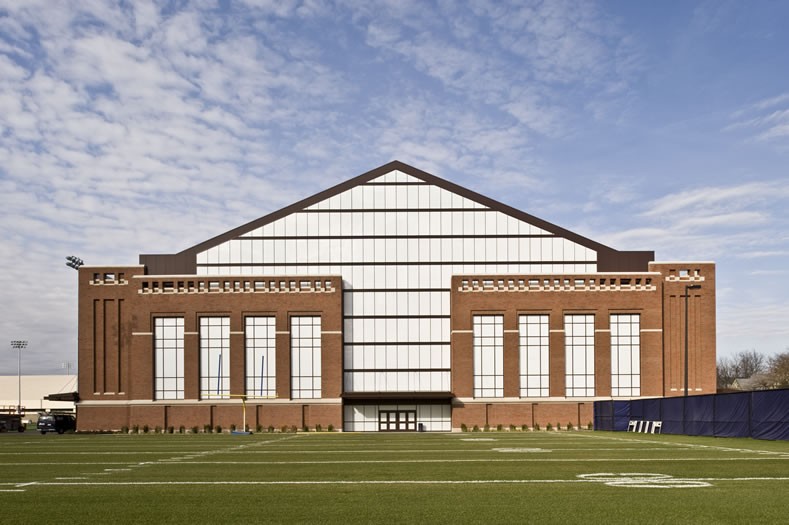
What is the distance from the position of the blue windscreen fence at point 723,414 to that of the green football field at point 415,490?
9.07 m

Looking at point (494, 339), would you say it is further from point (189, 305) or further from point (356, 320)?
point (189, 305)

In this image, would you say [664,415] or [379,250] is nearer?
[664,415]

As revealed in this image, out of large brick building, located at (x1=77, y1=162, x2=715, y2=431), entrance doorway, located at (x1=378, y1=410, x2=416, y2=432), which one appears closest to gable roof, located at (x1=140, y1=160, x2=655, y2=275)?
large brick building, located at (x1=77, y1=162, x2=715, y2=431)

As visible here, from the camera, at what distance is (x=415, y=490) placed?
1548cm

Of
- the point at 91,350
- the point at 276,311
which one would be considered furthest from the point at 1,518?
the point at 91,350

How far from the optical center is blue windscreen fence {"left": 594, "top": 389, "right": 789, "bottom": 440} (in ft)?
109

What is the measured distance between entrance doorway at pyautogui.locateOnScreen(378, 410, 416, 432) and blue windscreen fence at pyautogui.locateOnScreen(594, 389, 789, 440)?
69.4ft

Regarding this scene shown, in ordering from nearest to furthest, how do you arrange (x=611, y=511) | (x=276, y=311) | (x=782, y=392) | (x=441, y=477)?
(x=611, y=511), (x=441, y=477), (x=782, y=392), (x=276, y=311)

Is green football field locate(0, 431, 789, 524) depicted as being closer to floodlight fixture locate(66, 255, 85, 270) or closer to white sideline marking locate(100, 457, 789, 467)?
white sideline marking locate(100, 457, 789, 467)

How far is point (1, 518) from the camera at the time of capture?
40.8 ft

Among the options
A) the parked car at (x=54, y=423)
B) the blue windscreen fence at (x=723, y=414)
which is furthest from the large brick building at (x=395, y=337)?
the blue windscreen fence at (x=723, y=414)

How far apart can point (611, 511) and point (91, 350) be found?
63381 millimetres

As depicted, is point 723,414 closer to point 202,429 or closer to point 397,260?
point 397,260

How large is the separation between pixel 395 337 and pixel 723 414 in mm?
34904
